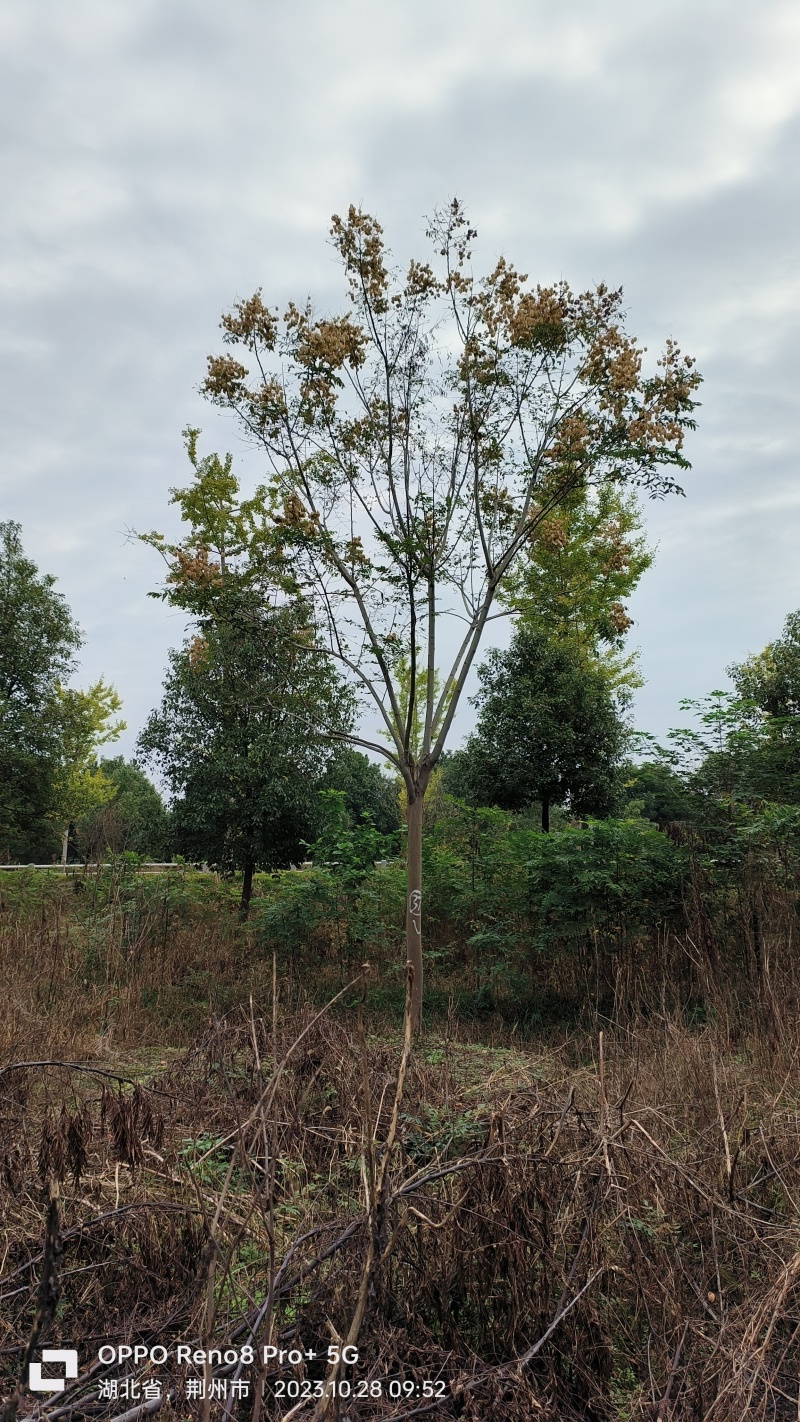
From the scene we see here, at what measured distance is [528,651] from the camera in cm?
1469

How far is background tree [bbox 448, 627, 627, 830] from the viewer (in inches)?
Result: 548

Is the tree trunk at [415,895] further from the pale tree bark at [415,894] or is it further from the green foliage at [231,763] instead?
the green foliage at [231,763]

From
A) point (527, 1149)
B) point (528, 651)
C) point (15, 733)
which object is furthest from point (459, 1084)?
point (15, 733)

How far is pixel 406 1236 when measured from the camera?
278 cm

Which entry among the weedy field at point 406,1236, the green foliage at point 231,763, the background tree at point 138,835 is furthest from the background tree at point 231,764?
the weedy field at point 406,1236

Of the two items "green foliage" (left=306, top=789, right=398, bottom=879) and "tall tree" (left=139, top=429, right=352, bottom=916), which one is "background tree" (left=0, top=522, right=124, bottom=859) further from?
"green foliage" (left=306, top=789, right=398, bottom=879)

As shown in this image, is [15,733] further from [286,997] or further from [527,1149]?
[527,1149]

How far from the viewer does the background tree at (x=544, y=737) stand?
45.7 ft

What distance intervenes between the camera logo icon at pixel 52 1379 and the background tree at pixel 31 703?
14.7 meters

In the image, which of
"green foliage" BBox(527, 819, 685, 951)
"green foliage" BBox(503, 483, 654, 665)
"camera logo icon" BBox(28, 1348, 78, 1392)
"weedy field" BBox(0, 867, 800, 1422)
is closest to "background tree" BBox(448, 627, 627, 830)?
"green foliage" BBox(503, 483, 654, 665)

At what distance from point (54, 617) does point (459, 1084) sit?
15.1 meters

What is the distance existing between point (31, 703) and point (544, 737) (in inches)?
390

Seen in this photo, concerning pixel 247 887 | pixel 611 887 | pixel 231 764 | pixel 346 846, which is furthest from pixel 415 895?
pixel 247 887

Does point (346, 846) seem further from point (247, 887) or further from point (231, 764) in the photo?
point (247, 887)
